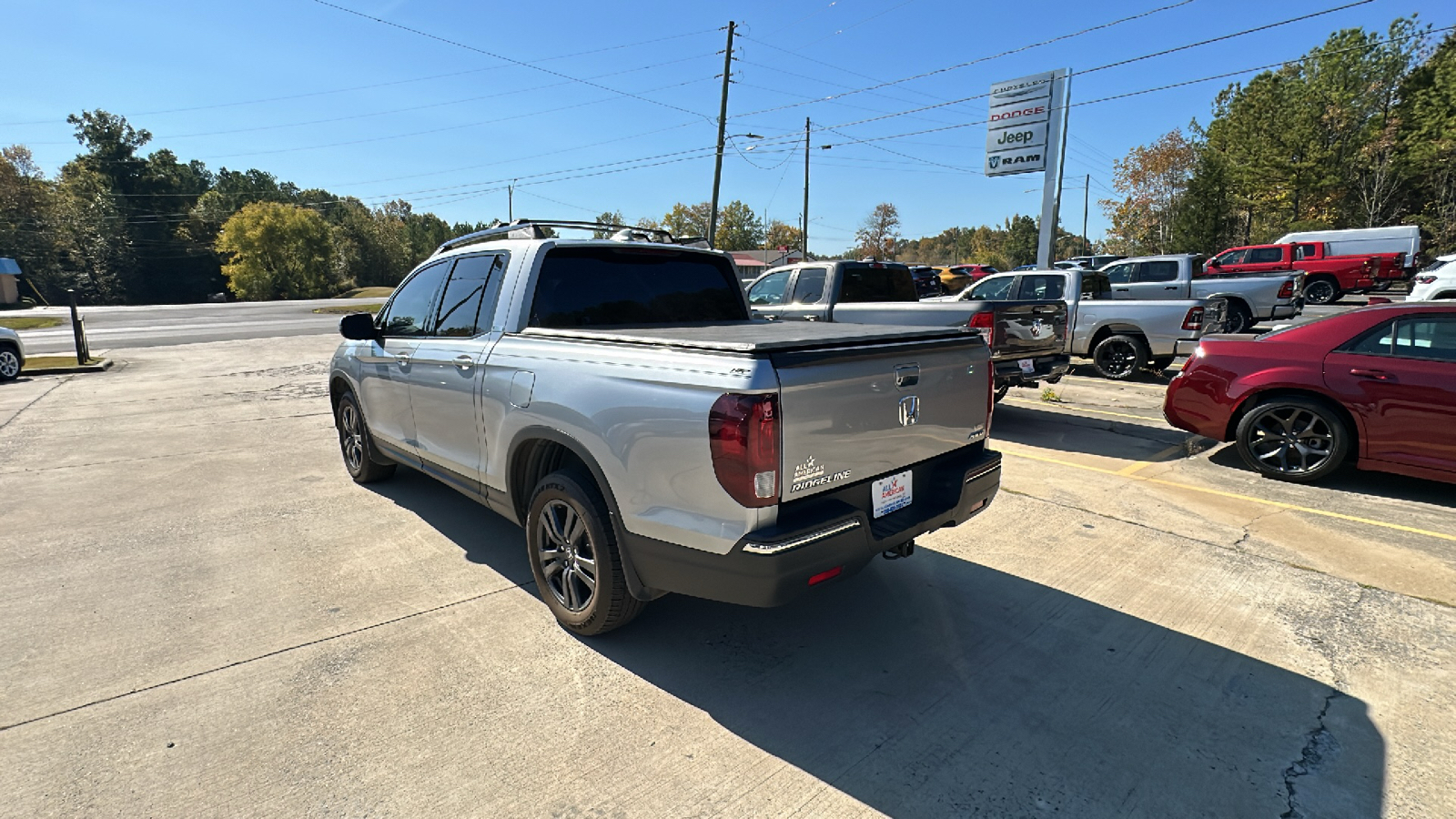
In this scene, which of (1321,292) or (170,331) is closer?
(1321,292)

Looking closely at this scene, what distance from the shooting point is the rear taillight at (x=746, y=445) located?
2266 mm

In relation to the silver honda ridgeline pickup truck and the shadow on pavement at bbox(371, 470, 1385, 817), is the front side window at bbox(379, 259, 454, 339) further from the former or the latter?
the shadow on pavement at bbox(371, 470, 1385, 817)

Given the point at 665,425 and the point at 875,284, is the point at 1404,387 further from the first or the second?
the point at 665,425

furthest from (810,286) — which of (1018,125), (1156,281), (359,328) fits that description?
(1018,125)

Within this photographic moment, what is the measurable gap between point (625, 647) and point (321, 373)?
12813 millimetres

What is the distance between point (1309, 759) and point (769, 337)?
8.36ft

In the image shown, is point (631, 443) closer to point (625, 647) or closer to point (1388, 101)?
point (625, 647)

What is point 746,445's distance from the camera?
2.27 metres

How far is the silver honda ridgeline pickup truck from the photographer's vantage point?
2359 millimetres

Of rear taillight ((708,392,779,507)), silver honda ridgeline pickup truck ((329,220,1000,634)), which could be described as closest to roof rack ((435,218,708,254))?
silver honda ridgeline pickup truck ((329,220,1000,634))

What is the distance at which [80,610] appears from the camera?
11.4ft

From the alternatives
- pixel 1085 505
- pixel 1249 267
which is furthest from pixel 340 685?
pixel 1249 267

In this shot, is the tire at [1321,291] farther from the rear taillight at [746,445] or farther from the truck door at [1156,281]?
the rear taillight at [746,445]

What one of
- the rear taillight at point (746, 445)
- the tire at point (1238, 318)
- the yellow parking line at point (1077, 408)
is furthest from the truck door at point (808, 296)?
the tire at point (1238, 318)
